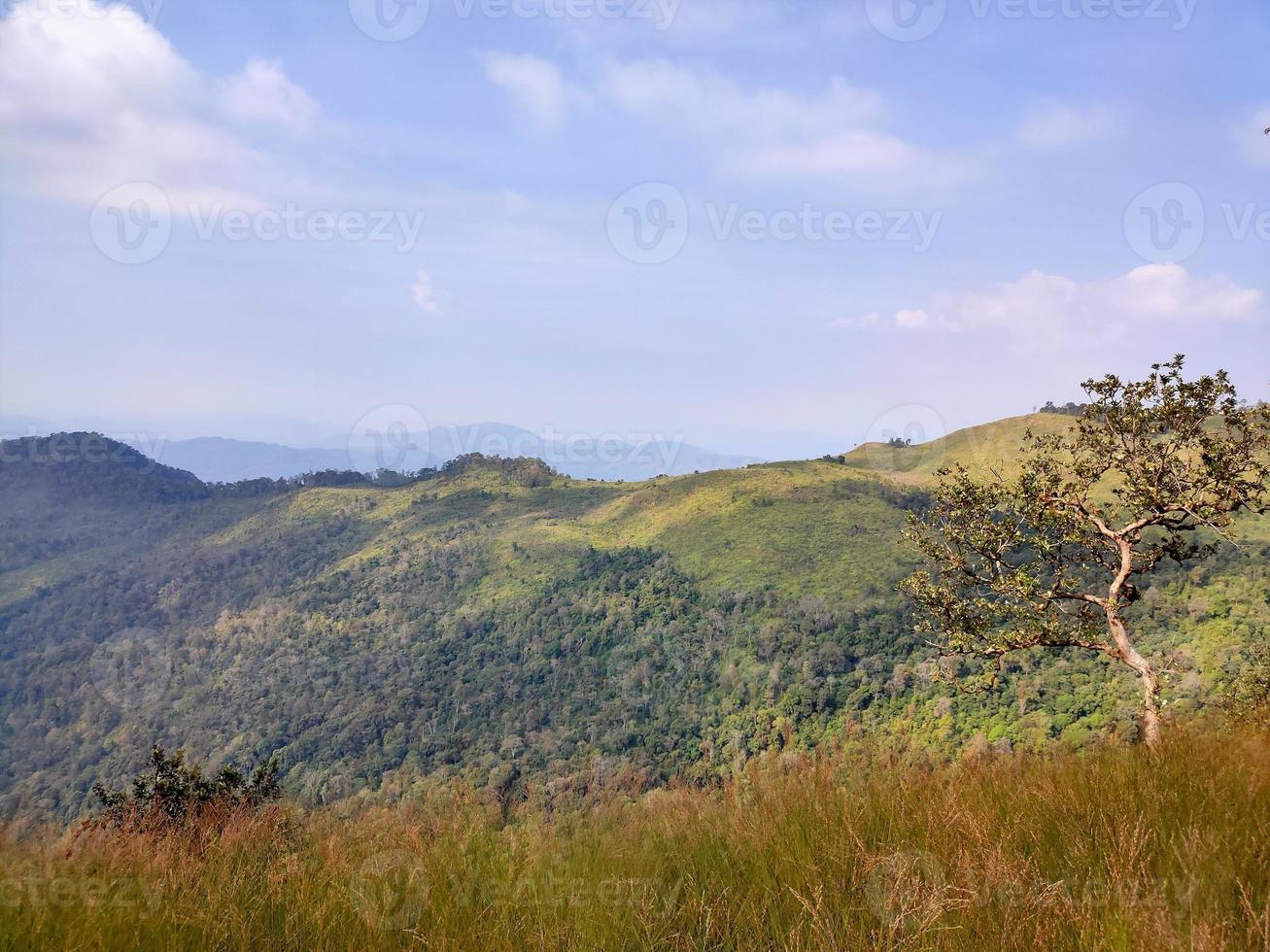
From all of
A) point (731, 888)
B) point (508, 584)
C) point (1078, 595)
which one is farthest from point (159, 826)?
point (508, 584)

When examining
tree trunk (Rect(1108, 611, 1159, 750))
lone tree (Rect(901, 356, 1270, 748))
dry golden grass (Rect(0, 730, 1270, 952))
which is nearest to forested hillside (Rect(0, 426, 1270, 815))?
lone tree (Rect(901, 356, 1270, 748))

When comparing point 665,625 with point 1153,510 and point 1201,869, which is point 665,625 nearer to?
point 1153,510

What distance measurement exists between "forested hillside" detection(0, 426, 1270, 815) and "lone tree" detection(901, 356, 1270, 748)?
83.1ft

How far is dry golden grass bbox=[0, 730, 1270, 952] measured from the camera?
3.18 m

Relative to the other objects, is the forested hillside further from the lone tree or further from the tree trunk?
the tree trunk

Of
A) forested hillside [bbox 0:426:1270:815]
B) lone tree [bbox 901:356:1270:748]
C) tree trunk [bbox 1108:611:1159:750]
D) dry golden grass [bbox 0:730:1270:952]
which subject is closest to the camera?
dry golden grass [bbox 0:730:1270:952]

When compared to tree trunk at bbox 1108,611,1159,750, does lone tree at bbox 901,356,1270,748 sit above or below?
above

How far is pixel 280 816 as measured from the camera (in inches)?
230

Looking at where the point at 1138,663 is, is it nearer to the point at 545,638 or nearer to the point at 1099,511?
the point at 1099,511

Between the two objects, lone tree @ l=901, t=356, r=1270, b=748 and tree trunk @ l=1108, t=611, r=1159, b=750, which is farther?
lone tree @ l=901, t=356, r=1270, b=748

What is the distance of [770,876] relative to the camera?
4.02m

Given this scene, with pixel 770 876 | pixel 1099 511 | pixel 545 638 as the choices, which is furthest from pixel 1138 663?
pixel 545 638

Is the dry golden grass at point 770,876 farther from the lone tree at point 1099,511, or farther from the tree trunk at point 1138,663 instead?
the lone tree at point 1099,511

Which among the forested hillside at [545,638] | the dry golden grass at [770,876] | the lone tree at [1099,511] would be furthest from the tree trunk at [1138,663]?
the forested hillside at [545,638]
